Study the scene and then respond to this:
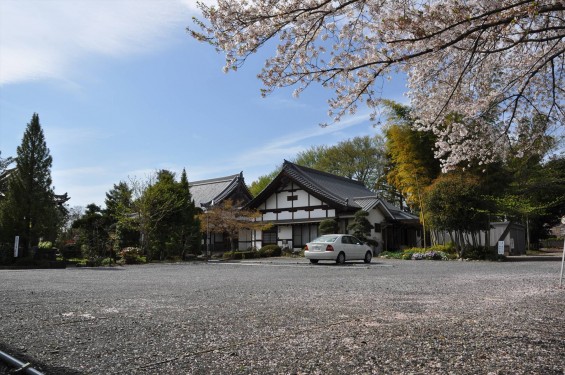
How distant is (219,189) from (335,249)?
2120cm

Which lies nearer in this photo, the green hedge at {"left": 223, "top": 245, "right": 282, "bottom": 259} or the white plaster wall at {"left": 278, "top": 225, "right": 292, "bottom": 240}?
the green hedge at {"left": 223, "top": 245, "right": 282, "bottom": 259}

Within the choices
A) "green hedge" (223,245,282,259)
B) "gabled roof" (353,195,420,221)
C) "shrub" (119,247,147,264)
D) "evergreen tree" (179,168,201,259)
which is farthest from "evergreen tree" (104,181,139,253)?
"gabled roof" (353,195,420,221)

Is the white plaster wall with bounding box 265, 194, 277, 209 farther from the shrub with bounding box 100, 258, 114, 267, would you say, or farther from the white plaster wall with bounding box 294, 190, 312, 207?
the shrub with bounding box 100, 258, 114, 267

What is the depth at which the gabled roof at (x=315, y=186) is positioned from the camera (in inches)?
1096

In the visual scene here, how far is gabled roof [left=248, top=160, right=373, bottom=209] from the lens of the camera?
2783 centimetres

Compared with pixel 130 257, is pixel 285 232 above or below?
above

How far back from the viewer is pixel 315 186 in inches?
1119

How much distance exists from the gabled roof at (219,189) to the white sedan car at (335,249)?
56.3 ft

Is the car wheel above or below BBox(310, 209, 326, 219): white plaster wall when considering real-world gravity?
below

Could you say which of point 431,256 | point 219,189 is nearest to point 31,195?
point 219,189

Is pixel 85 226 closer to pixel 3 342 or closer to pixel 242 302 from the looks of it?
pixel 242 302

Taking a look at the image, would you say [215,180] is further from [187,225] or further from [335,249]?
[335,249]

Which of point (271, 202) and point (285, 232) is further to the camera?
point (271, 202)

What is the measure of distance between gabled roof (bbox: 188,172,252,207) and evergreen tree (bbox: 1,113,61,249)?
14467mm
